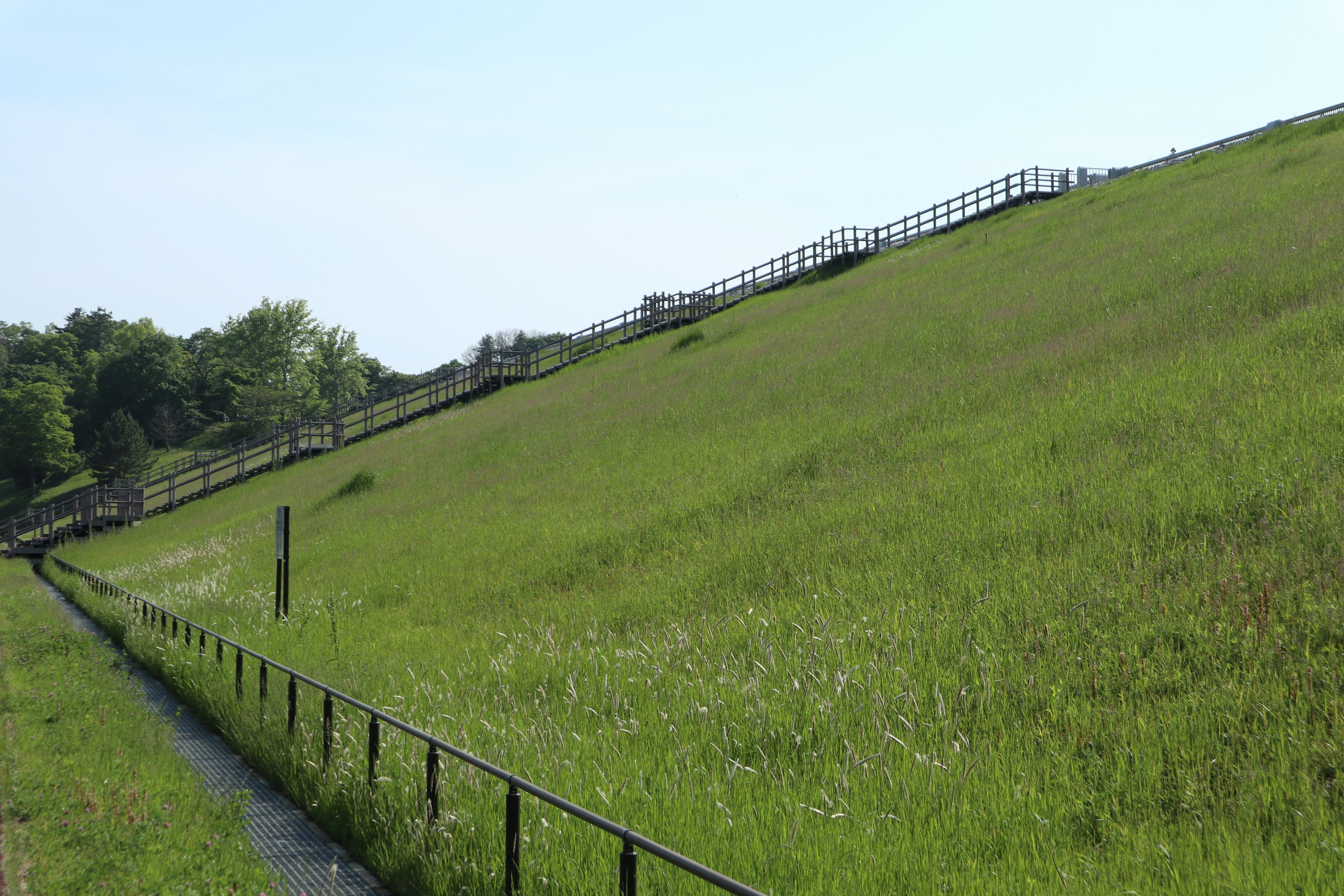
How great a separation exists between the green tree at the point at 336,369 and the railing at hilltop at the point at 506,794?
11189 centimetres

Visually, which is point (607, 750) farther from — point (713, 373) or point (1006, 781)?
point (713, 373)

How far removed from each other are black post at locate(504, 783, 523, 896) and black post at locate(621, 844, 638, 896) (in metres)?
1.03

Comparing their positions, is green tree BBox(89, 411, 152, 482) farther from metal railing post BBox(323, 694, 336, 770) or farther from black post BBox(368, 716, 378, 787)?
black post BBox(368, 716, 378, 787)

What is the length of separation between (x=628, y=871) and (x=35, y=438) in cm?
11327

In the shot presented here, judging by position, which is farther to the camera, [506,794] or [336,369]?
[336,369]

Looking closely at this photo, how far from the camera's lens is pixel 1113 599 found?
8117mm

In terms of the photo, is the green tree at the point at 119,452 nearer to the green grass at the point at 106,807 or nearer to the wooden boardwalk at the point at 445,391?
the wooden boardwalk at the point at 445,391

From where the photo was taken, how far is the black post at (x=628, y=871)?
4.33 meters

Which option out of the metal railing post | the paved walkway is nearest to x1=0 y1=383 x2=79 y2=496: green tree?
the paved walkway

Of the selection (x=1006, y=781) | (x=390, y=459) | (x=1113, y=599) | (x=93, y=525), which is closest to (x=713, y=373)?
(x=390, y=459)

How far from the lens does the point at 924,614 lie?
898 cm

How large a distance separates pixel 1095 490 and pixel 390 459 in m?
29.1

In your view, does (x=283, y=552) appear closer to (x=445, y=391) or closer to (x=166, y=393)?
(x=445, y=391)

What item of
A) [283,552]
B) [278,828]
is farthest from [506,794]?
[283,552]
